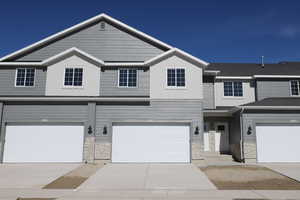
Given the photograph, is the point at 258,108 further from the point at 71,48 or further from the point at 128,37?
the point at 71,48

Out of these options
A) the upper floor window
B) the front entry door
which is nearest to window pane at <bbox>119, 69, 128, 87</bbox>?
the front entry door

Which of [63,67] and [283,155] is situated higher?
[63,67]

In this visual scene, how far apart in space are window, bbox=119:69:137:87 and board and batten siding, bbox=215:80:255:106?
6283mm


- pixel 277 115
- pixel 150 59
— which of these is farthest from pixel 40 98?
pixel 277 115

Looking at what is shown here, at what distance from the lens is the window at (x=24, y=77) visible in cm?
1584

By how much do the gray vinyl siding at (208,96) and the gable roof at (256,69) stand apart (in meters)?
2.01

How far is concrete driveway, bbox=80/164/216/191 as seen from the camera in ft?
27.6

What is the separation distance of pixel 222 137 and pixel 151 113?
5806 mm

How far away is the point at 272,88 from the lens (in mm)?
18406

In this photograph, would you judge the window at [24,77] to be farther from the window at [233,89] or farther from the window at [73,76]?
the window at [233,89]

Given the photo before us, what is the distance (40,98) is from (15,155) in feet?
11.5

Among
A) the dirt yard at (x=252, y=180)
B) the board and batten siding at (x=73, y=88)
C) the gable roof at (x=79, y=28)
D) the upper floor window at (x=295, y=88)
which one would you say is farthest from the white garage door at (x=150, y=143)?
the upper floor window at (x=295, y=88)

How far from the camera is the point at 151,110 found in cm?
1498

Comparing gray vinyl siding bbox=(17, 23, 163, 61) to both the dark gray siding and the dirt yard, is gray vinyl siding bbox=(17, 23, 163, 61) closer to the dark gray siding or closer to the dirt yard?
the dark gray siding
